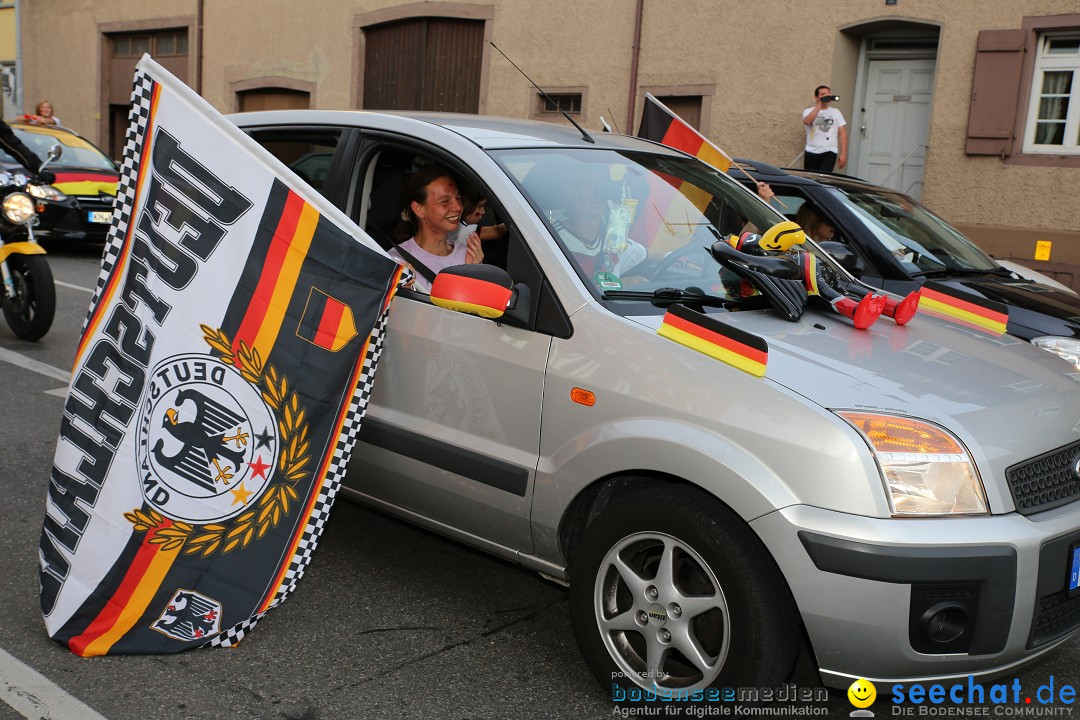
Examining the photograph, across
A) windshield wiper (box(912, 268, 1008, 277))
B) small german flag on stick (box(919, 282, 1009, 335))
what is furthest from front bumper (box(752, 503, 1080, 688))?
windshield wiper (box(912, 268, 1008, 277))

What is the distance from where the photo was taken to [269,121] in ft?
14.5

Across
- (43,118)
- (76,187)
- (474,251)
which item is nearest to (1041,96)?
(474,251)

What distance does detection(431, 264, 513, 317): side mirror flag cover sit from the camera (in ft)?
10.3

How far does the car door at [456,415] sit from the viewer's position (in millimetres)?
3305

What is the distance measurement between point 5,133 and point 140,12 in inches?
635

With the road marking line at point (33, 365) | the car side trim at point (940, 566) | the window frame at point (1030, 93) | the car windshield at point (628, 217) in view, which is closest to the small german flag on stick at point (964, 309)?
the car windshield at point (628, 217)

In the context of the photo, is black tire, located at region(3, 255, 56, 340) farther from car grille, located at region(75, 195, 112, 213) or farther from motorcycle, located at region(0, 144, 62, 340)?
car grille, located at region(75, 195, 112, 213)

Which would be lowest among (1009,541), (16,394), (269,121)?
(16,394)

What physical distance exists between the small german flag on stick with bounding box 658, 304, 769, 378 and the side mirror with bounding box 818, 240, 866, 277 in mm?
1981

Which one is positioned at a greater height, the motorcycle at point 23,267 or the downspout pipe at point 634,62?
the downspout pipe at point 634,62

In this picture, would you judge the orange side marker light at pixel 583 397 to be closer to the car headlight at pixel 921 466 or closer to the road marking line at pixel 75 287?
the car headlight at pixel 921 466

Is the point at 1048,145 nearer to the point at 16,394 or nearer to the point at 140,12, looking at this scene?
the point at 16,394

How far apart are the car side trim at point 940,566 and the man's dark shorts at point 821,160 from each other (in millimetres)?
10225

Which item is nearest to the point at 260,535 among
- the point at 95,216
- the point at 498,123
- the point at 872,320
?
the point at 498,123
